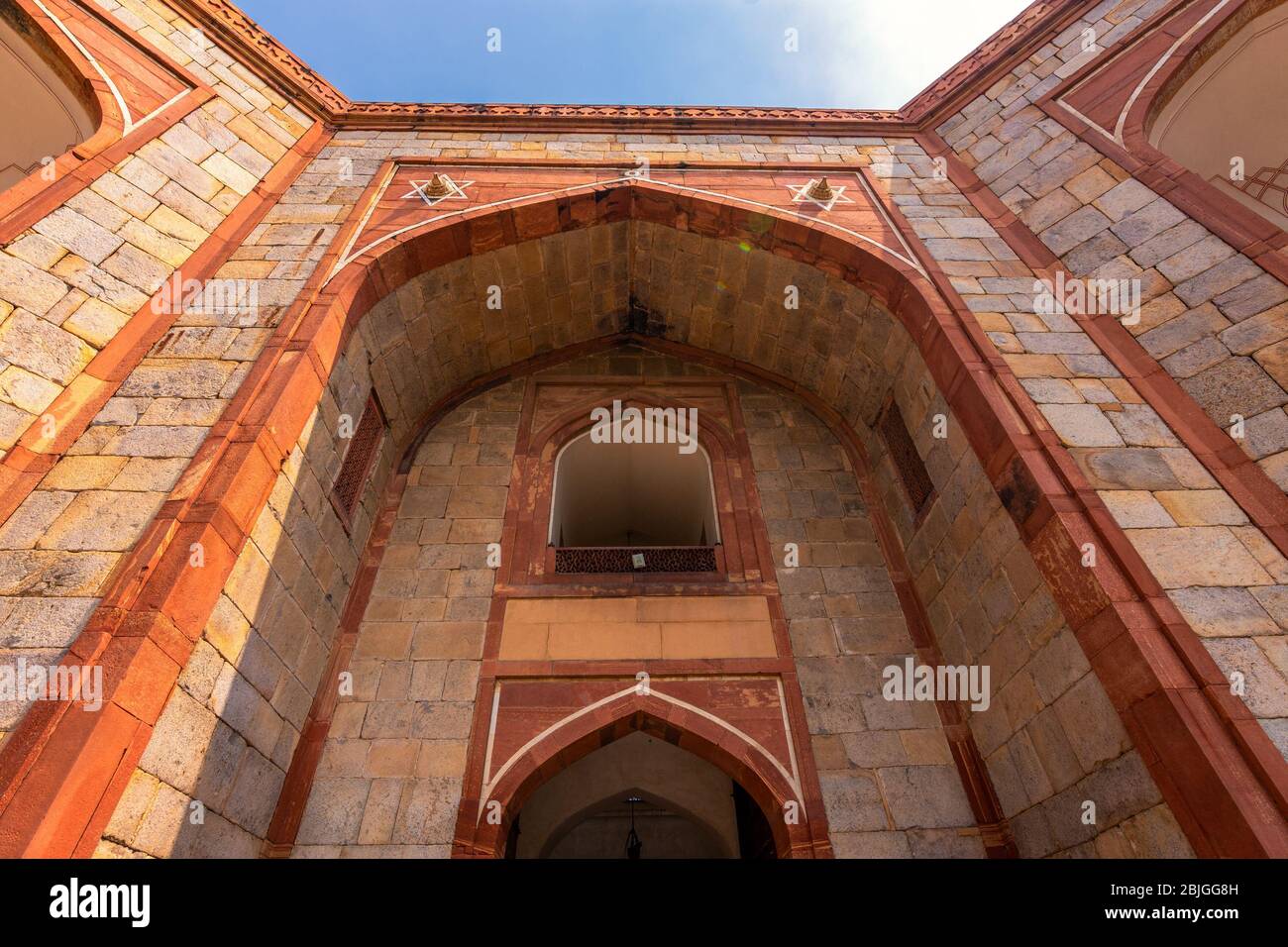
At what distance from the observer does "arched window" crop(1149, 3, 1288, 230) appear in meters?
6.27

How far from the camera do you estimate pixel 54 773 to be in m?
2.70

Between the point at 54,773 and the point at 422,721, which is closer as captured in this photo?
the point at 54,773

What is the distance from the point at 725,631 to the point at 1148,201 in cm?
484

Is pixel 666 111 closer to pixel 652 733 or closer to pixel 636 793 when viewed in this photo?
pixel 652 733

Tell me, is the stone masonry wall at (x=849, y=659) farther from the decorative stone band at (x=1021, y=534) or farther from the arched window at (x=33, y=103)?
the arched window at (x=33, y=103)

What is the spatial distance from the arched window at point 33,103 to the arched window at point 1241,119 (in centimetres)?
1004

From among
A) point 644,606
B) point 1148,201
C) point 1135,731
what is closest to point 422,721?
point 644,606

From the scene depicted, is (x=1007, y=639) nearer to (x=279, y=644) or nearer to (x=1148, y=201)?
(x=1148, y=201)

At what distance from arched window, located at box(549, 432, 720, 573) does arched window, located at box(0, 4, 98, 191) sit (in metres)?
5.23

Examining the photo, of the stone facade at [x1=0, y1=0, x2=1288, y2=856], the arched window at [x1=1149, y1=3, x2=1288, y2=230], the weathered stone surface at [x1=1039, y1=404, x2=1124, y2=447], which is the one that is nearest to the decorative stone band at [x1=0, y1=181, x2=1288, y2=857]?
the stone facade at [x1=0, y1=0, x2=1288, y2=856]

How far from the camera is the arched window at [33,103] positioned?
18.3ft

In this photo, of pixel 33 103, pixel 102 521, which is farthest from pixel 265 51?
pixel 102 521

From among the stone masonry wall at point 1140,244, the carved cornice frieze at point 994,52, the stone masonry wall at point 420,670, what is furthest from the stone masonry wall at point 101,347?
the carved cornice frieze at point 994,52

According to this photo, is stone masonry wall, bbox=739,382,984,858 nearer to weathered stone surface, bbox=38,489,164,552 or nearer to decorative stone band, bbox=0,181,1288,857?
decorative stone band, bbox=0,181,1288,857
